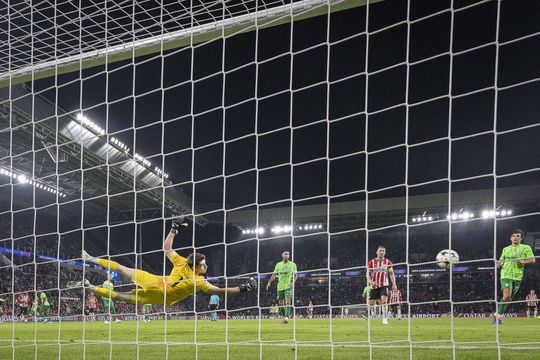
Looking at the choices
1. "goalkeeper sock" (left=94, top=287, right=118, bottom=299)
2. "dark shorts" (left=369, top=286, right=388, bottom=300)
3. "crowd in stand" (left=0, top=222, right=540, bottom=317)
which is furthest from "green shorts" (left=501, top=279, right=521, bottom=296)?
"crowd in stand" (left=0, top=222, right=540, bottom=317)

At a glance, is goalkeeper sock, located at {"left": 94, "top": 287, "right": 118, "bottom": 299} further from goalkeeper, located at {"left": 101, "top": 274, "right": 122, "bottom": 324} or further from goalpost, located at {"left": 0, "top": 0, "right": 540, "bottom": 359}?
goalpost, located at {"left": 0, "top": 0, "right": 540, "bottom": 359}

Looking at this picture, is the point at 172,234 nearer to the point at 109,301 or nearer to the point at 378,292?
the point at 109,301

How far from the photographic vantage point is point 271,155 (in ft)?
105

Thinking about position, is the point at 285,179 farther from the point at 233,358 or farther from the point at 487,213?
the point at 233,358

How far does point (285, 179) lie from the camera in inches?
1196

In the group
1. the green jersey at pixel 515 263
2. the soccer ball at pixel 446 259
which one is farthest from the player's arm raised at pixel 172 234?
the green jersey at pixel 515 263

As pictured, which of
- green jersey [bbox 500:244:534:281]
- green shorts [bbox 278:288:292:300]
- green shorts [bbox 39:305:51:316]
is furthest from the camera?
green shorts [bbox 39:305:51:316]

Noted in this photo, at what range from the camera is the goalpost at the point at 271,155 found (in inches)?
233

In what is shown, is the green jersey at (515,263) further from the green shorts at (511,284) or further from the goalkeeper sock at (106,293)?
the goalkeeper sock at (106,293)

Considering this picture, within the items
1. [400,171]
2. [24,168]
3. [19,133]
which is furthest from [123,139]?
[400,171]

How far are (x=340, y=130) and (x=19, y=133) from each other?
12.2 m

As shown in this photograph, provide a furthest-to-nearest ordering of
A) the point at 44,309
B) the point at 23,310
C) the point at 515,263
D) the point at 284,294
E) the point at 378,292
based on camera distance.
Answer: the point at 23,310, the point at 44,309, the point at 284,294, the point at 378,292, the point at 515,263

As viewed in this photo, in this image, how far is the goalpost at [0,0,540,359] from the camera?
5.92 m

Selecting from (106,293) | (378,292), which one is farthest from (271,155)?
(106,293)
